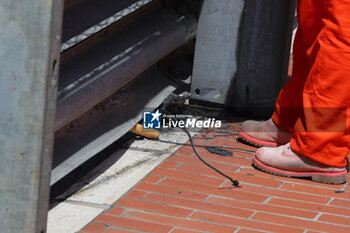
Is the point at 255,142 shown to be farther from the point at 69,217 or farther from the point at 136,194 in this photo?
the point at 69,217

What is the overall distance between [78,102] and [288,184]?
1045mm

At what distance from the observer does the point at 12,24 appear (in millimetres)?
1629

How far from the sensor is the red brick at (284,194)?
3146 millimetres

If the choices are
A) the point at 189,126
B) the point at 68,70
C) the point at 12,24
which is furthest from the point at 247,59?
the point at 12,24

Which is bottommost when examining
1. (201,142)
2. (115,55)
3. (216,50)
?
(201,142)

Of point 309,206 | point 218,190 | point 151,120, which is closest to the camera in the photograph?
point 309,206

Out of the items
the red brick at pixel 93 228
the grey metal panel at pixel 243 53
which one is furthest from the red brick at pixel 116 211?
the grey metal panel at pixel 243 53

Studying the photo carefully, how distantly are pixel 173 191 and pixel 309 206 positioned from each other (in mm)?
590

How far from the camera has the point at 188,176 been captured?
10.9 feet

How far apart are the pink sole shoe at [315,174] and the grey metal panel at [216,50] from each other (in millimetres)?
1006

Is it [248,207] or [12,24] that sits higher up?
[12,24]

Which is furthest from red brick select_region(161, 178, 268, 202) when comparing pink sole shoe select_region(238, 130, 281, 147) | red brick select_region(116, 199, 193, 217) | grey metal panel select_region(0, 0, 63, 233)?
grey metal panel select_region(0, 0, 63, 233)

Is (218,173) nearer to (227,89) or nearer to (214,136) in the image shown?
(214,136)

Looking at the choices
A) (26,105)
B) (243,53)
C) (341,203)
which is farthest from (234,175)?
(26,105)
